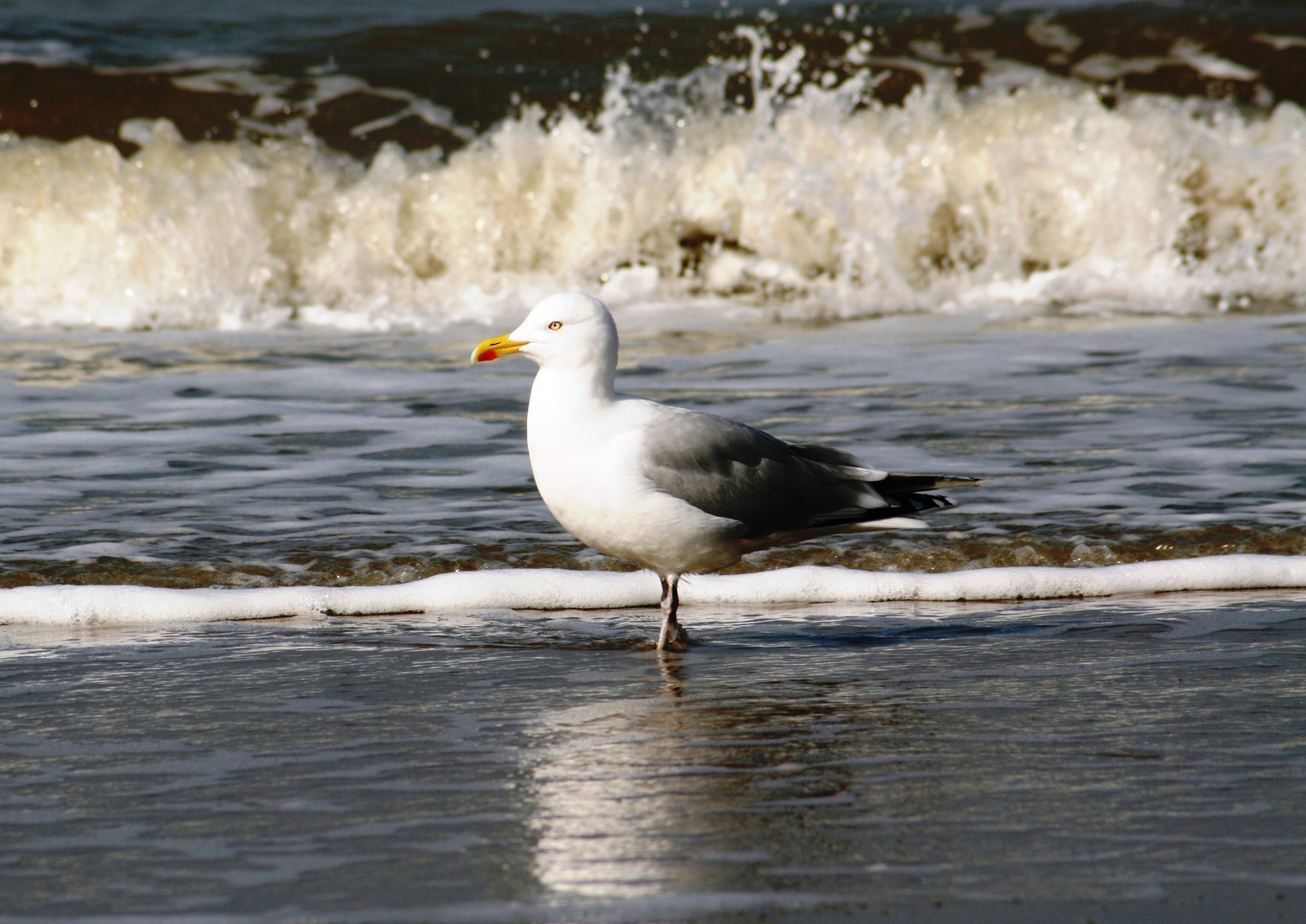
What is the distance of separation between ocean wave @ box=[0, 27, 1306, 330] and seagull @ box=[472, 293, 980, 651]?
26.4 feet

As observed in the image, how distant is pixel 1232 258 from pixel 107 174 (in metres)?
9.66

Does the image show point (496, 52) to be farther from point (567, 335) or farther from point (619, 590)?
point (567, 335)

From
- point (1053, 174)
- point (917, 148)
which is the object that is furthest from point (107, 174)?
point (1053, 174)

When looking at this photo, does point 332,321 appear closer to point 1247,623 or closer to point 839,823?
point 1247,623

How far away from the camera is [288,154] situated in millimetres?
14055

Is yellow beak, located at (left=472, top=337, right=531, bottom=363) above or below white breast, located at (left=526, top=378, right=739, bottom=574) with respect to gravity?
above

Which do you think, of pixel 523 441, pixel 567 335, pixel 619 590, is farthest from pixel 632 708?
pixel 523 441

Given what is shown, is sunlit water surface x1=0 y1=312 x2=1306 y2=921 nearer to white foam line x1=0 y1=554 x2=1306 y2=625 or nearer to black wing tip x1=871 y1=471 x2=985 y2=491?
white foam line x1=0 y1=554 x2=1306 y2=625

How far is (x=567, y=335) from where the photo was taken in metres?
3.99

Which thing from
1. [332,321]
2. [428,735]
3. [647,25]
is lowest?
[332,321]

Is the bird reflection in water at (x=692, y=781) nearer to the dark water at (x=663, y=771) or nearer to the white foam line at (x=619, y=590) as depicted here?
the dark water at (x=663, y=771)

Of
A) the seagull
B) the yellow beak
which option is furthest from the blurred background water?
the yellow beak

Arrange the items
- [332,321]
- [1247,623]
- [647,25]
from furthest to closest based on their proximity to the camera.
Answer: [647,25] → [332,321] → [1247,623]

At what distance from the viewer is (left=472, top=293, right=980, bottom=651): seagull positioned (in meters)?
3.84
